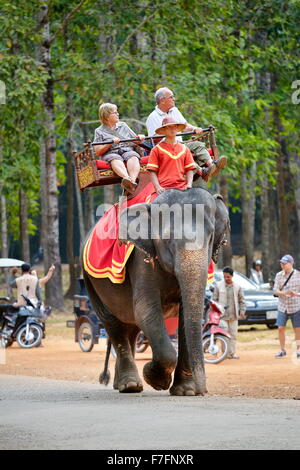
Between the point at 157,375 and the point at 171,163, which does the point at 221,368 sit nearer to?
the point at 157,375

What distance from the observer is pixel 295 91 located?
37.3m

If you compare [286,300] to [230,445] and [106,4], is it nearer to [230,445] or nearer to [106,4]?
[230,445]

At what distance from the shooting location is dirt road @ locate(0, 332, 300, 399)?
1549cm

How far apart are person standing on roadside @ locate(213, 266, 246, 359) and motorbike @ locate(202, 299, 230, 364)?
2.15 ft

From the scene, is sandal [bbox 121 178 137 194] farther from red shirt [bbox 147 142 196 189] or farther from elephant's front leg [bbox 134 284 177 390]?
elephant's front leg [bbox 134 284 177 390]

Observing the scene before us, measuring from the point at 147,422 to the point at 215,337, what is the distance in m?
11.4

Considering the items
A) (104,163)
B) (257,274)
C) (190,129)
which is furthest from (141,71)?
(104,163)

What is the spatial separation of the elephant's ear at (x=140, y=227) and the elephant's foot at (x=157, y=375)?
1.15 m

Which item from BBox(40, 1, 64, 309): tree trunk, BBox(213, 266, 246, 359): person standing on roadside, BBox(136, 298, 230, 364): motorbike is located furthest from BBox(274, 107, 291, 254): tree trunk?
BBox(136, 298, 230, 364): motorbike

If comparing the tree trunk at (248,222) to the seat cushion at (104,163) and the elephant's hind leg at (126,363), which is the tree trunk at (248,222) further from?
the seat cushion at (104,163)

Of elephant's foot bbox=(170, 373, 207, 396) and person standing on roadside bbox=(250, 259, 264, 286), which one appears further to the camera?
person standing on roadside bbox=(250, 259, 264, 286)

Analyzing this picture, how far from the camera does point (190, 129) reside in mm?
14180

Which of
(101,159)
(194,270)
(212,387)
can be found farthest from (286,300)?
(194,270)
